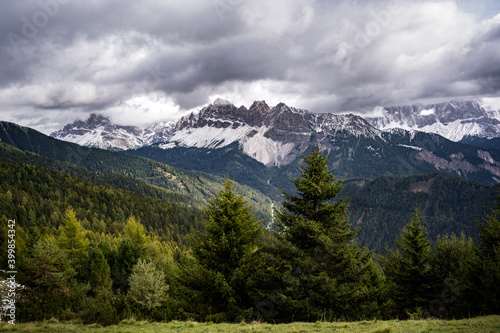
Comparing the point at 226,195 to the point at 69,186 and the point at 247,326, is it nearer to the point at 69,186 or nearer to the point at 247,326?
the point at 247,326

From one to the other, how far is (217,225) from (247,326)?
8124 millimetres

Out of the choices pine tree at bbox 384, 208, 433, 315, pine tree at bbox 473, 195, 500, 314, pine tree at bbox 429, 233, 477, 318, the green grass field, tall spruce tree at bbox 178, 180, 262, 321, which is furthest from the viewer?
pine tree at bbox 384, 208, 433, 315

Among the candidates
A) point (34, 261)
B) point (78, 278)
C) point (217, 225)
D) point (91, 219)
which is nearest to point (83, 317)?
point (217, 225)

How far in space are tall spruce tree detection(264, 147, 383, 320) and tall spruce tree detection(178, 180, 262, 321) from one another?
2505mm

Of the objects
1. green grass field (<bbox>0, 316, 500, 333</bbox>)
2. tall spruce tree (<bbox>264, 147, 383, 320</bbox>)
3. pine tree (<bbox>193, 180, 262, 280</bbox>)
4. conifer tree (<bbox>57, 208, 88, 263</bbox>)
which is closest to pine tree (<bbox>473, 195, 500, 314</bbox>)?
green grass field (<bbox>0, 316, 500, 333</bbox>)

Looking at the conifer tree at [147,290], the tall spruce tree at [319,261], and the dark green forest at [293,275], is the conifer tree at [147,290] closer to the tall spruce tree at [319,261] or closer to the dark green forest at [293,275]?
the dark green forest at [293,275]

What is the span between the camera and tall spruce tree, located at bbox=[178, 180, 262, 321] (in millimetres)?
21031

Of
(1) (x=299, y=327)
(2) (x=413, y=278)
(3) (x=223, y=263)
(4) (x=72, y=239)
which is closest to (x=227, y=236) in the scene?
(3) (x=223, y=263)

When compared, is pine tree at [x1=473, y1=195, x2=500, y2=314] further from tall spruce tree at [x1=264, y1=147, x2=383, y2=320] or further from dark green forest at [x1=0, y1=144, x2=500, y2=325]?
tall spruce tree at [x1=264, y1=147, x2=383, y2=320]

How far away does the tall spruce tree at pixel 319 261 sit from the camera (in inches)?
787

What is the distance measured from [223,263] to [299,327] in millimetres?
8041

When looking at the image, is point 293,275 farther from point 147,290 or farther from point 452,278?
point 452,278

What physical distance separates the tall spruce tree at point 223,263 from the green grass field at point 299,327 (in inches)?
103

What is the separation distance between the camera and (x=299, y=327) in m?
16.8
